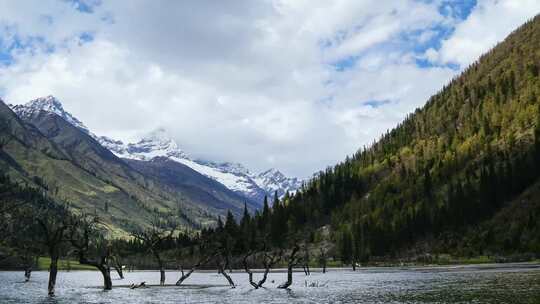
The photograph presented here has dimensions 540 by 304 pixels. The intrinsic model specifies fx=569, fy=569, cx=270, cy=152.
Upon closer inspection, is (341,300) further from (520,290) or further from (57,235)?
(57,235)

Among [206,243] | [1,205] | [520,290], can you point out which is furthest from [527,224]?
[1,205]

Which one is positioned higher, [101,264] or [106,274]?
[101,264]

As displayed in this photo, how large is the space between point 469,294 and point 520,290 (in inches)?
257

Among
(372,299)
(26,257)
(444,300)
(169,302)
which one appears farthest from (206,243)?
(444,300)

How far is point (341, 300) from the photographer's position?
254ft

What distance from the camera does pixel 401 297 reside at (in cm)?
7775

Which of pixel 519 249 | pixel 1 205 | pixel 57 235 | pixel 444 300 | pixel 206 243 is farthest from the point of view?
pixel 519 249

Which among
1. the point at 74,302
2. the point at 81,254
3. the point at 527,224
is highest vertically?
the point at 527,224

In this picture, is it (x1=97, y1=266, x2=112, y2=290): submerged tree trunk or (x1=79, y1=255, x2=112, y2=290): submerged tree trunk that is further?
(x1=97, y1=266, x2=112, y2=290): submerged tree trunk

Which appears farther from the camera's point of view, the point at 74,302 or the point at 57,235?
the point at 57,235

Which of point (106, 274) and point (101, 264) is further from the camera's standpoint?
point (106, 274)

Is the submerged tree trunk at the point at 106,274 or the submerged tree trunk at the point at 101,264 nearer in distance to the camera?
the submerged tree trunk at the point at 101,264

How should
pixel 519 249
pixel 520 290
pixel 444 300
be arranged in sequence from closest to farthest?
pixel 444 300
pixel 520 290
pixel 519 249

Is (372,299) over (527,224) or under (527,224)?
under
